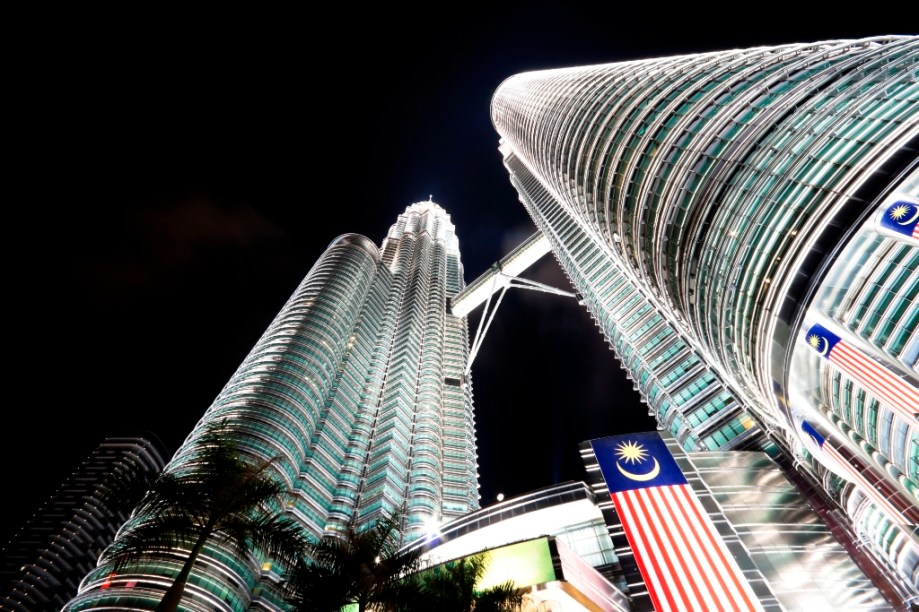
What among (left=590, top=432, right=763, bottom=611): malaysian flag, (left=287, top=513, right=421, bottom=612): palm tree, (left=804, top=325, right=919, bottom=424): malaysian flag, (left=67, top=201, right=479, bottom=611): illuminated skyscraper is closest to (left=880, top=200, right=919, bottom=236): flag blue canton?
(left=804, top=325, right=919, bottom=424): malaysian flag

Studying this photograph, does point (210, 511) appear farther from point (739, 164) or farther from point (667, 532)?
point (739, 164)

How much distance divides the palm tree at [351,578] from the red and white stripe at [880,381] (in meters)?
26.0

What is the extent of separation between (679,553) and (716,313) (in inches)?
846

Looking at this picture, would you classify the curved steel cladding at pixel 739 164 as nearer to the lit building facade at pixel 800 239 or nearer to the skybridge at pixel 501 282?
the lit building facade at pixel 800 239

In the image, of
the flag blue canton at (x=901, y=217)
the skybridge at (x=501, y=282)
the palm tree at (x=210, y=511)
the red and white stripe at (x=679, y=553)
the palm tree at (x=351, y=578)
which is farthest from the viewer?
the skybridge at (x=501, y=282)

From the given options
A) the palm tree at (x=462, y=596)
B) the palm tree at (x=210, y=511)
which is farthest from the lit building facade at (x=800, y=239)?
the palm tree at (x=210, y=511)

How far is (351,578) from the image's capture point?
20.3 meters

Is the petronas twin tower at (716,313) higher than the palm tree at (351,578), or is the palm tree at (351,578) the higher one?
the petronas twin tower at (716,313)

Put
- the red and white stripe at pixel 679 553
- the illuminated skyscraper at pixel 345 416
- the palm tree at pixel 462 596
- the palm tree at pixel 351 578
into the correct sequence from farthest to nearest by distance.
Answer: the illuminated skyscraper at pixel 345 416, the red and white stripe at pixel 679 553, the palm tree at pixel 462 596, the palm tree at pixel 351 578

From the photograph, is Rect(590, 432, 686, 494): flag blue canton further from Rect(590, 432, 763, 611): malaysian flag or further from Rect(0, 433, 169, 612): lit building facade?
Rect(0, 433, 169, 612): lit building facade

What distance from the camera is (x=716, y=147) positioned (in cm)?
4650

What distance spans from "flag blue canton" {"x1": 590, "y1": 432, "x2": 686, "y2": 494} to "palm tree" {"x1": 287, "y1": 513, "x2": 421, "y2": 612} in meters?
21.3

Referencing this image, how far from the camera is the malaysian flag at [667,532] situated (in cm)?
2978

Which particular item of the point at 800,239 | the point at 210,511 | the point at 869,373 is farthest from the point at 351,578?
the point at 800,239
